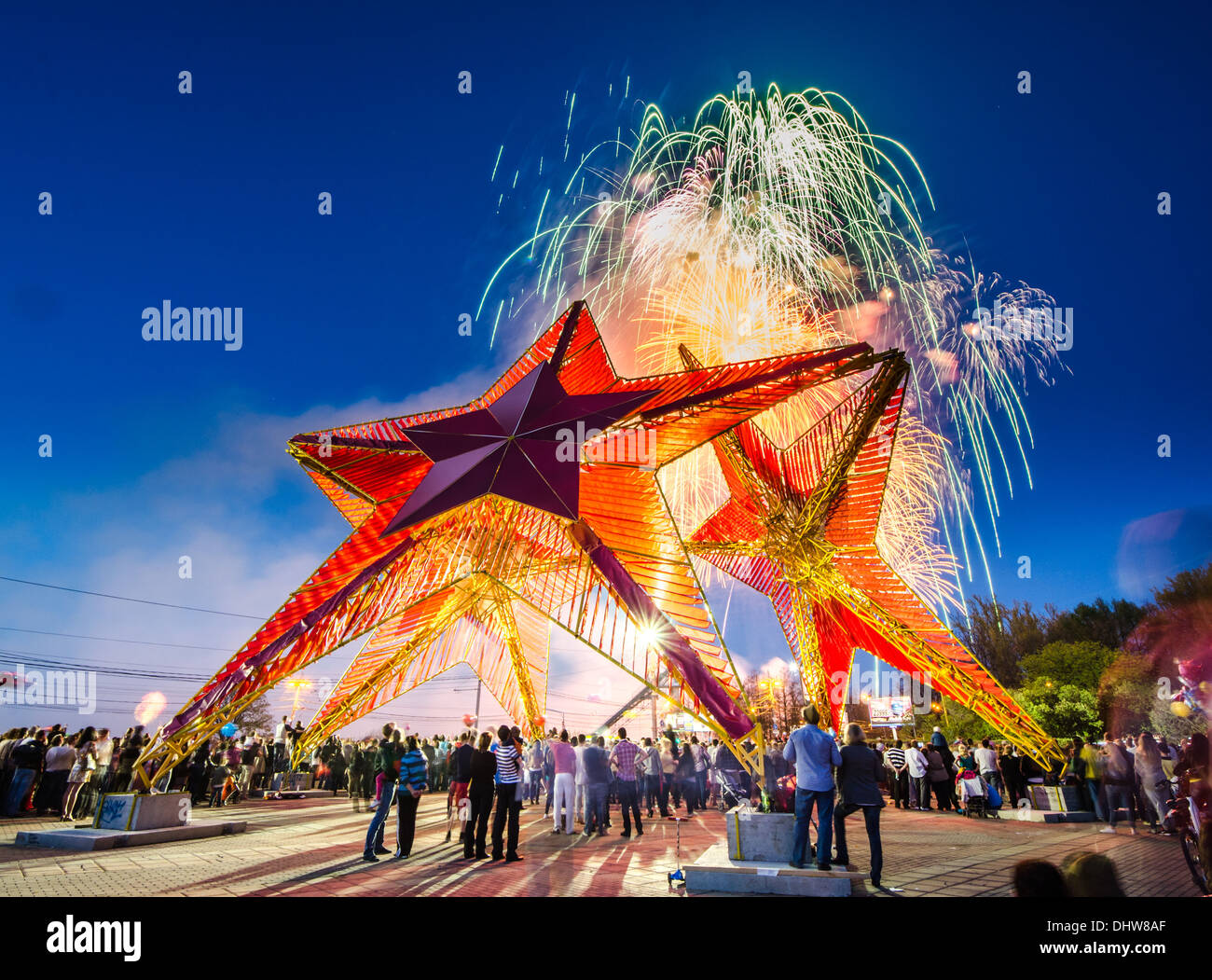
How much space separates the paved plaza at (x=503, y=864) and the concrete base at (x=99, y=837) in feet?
0.83

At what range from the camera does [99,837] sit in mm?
11125

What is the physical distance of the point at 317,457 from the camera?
15.4 m

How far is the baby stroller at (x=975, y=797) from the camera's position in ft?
56.7

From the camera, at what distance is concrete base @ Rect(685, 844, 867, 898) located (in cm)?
764

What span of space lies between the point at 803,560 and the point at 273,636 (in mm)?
13109

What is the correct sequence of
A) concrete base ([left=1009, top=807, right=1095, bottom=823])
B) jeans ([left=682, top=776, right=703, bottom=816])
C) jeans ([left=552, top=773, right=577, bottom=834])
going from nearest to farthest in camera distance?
jeans ([left=552, top=773, right=577, bottom=834]) → concrete base ([left=1009, top=807, right=1095, bottom=823]) → jeans ([left=682, top=776, right=703, bottom=816])

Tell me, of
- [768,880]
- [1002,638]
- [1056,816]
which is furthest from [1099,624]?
[768,880]

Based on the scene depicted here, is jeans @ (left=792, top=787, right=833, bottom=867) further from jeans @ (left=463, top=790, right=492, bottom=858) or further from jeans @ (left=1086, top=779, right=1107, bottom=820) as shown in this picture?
jeans @ (left=1086, top=779, right=1107, bottom=820)

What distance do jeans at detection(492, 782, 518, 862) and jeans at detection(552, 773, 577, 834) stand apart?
364 centimetres

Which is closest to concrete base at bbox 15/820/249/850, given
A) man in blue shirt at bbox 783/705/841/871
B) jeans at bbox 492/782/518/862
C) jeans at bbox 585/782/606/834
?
jeans at bbox 492/782/518/862

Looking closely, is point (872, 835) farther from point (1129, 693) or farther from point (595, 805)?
point (1129, 693)

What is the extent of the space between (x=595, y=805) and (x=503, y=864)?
4.34 metres

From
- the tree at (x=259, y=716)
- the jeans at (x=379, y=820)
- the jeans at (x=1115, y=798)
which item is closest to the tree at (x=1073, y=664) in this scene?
the jeans at (x=1115, y=798)
